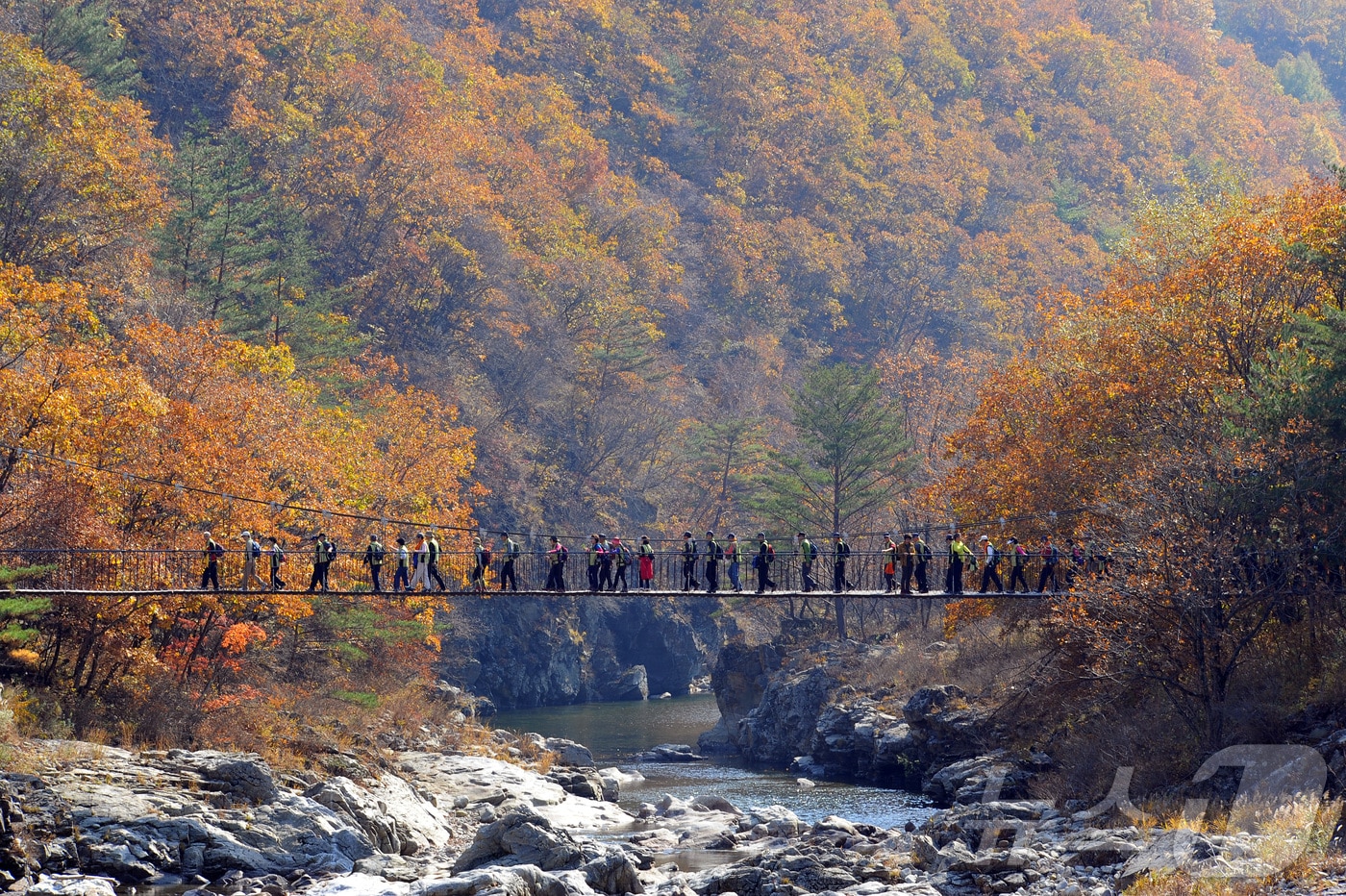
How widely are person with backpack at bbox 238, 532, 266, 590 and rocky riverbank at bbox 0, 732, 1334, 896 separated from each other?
3.40m

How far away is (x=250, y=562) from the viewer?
2933 centimetres

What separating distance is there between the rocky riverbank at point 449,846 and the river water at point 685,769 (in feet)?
8.65

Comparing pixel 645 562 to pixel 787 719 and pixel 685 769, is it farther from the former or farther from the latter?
pixel 787 719

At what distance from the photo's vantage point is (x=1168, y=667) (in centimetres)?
2644

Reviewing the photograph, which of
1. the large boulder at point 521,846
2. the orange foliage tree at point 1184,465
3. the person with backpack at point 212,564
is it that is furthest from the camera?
the person with backpack at point 212,564

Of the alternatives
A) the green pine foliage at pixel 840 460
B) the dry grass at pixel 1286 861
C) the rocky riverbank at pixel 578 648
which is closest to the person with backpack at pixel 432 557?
the dry grass at pixel 1286 861

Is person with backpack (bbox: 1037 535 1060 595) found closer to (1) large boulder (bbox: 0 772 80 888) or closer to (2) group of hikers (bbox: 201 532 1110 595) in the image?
(2) group of hikers (bbox: 201 532 1110 595)

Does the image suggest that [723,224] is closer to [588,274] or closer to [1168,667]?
[588,274]

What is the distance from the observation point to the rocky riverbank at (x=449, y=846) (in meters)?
21.7

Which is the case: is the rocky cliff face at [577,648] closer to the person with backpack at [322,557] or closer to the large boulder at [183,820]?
the person with backpack at [322,557]

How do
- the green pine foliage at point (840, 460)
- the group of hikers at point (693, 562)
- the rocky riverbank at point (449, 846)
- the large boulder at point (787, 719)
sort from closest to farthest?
the rocky riverbank at point (449, 846) < the group of hikers at point (693, 562) < the large boulder at point (787, 719) < the green pine foliage at point (840, 460)

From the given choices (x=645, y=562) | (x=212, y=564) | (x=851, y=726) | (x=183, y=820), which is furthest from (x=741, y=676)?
(x=183, y=820)

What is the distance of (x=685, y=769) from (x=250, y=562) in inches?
669

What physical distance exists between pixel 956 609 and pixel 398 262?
36.4m
